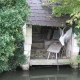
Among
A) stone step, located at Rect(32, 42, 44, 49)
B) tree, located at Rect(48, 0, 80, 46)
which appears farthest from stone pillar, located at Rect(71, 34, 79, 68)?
stone step, located at Rect(32, 42, 44, 49)

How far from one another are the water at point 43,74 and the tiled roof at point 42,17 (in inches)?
104

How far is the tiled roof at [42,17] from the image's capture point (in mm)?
12273

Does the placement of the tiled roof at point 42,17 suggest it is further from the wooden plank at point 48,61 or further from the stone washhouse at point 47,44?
the wooden plank at point 48,61

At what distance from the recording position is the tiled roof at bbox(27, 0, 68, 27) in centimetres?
1227

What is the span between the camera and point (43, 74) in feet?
41.3

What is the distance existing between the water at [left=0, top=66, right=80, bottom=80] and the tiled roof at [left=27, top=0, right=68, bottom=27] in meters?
2.63

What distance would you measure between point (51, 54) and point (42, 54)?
0.54m

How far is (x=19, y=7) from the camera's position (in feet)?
35.6

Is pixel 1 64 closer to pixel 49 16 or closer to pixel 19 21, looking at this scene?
pixel 19 21

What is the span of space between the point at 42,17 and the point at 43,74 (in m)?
3.05

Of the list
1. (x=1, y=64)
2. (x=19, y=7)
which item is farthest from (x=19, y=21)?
(x=1, y=64)

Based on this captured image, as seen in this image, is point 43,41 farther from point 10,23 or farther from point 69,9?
point 10,23

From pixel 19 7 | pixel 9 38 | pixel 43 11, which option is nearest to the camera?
pixel 9 38

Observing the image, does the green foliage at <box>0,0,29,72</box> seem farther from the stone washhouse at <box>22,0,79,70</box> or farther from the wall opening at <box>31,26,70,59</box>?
the wall opening at <box>31,26,70,59</box>
